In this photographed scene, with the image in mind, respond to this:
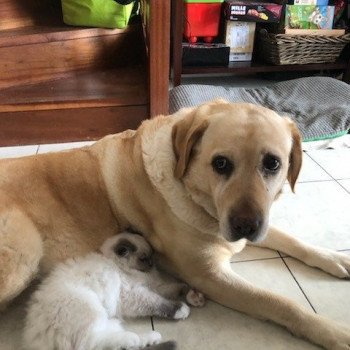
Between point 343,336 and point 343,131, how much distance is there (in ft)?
4.81

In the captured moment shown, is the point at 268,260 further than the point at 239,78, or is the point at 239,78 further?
the point at 239,78

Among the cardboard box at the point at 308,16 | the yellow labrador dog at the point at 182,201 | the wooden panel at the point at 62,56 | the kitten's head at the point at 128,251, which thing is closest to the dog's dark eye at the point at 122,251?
the kitten's head at the point at 128,251

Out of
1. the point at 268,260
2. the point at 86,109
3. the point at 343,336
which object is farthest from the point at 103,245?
the point at 86,109

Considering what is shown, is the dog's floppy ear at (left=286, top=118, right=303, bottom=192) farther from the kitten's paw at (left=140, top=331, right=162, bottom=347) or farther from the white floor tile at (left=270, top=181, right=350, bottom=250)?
the kitten's paw at (left=140, top=331, right=162, bottom=347)

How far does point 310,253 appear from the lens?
1.44 m

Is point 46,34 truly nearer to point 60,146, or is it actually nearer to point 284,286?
point 60,146

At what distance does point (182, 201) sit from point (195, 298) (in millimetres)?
333

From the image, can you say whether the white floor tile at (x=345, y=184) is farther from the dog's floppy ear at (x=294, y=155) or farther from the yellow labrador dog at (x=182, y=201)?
the dog's floppy ear at (x=294, y=155)

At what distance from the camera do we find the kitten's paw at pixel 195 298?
4.23 ft

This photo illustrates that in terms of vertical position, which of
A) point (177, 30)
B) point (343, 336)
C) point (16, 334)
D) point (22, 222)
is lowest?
point (16, 334)

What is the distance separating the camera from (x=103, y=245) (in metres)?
1.32

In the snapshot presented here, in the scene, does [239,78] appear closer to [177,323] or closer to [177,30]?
[177,30]

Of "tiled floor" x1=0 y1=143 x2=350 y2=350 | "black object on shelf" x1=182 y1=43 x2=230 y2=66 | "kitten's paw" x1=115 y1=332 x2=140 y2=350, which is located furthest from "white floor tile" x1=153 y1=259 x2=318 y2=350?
"black object on shelf" x1=182 y1=43 x2=230 y2=66

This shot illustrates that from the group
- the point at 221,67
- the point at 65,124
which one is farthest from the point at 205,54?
the point at 65,124
